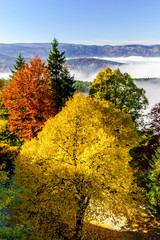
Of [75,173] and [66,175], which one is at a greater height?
[75,173]

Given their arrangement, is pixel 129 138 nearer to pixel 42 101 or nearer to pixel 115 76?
pixel 115 76

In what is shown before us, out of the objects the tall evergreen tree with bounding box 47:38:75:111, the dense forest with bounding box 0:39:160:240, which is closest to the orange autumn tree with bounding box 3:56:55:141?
the dense forest with bounding box 0:39:160:240

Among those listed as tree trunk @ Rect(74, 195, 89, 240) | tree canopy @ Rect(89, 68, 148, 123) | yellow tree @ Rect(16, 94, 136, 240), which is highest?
tree canopy @ Rect(89, 68, 148, 123)

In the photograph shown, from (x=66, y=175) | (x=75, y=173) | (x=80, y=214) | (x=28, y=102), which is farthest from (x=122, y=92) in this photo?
(x=80, y=214)

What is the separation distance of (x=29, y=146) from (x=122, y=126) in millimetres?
10023

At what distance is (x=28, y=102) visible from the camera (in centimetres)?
2253

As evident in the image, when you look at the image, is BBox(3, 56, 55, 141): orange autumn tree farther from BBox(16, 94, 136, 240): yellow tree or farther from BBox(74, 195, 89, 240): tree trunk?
BBox(74, 195, 89, 240): tree trunk

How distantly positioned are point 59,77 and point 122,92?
11.7 metres

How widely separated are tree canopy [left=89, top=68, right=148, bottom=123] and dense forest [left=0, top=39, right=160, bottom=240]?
591 millimetres

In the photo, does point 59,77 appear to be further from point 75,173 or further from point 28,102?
point 75,173

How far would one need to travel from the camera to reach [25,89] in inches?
926

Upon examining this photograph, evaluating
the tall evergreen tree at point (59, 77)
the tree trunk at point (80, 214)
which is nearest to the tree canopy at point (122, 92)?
the tall evergreen tree at point (59, 77)

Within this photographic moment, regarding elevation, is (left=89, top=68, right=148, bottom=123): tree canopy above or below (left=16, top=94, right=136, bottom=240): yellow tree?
above

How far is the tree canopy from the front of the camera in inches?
989
